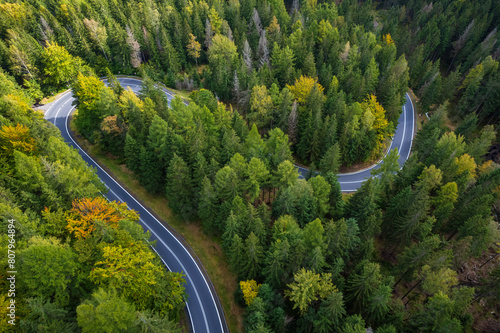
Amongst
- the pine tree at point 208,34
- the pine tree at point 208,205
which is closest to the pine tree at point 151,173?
the pine tree at point 208,205

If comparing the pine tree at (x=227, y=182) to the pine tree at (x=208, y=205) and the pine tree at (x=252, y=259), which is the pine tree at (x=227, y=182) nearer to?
the pine tree at (x=208, y=205)

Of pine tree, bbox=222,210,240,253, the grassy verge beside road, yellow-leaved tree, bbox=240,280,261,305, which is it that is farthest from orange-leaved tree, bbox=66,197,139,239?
yellow-leaved tree, bbox=240,280,261,305

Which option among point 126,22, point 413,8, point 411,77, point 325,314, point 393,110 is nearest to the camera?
point 325,314

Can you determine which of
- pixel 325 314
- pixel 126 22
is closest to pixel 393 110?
pixel 325 314

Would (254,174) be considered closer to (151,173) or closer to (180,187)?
(180,187)

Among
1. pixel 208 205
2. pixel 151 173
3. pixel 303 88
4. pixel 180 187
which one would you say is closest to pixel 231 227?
pixel 208 205

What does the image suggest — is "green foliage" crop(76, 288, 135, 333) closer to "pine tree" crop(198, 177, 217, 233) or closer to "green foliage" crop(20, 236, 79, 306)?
"green foliage" crop(20, 236, 79, 306)

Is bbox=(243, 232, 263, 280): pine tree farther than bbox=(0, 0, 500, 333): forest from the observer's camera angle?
Yes

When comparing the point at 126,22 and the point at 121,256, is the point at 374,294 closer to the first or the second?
the point at 121,256
